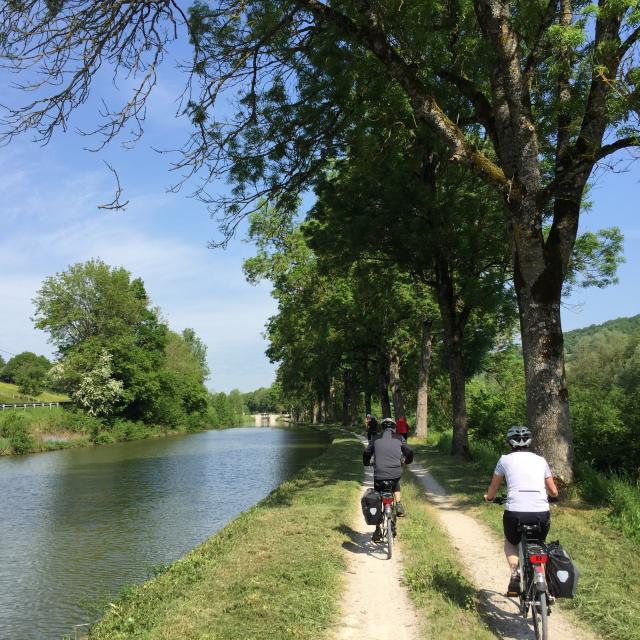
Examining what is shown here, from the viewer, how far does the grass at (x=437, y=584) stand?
17.1 ft

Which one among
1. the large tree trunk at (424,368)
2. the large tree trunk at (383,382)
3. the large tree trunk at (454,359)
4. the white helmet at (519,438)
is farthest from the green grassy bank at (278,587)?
the large tree trunk at (383,382)

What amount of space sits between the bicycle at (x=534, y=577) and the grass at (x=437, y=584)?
0.49 meters

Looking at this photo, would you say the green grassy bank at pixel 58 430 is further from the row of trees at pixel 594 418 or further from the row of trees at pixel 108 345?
the row of trees at pixel 594 418

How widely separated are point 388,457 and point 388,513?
832mm

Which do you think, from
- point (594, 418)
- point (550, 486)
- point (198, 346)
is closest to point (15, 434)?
point (594, 418)

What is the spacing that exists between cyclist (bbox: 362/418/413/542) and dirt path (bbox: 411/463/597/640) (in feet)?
3.90

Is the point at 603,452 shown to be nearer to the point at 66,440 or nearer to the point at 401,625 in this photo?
the point at 401,625

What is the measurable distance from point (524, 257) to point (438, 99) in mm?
4600

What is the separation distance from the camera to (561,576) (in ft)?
15.7

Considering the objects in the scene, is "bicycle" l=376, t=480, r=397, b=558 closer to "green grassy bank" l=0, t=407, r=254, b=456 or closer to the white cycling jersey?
the white cycling jersey

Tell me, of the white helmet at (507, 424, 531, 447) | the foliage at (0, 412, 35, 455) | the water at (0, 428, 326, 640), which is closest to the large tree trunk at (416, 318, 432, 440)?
the water at (0, 428, 326, 640)

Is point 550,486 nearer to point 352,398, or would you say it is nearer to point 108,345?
point 352,398

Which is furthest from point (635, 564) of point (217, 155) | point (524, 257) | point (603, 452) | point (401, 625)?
point (217, 155)

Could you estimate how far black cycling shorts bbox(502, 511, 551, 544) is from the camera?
5.18 metres
